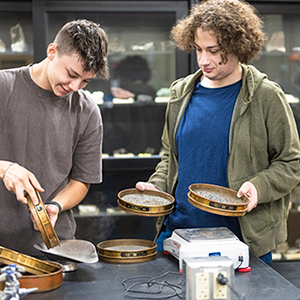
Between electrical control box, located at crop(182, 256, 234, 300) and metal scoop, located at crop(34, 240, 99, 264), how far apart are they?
413 mm

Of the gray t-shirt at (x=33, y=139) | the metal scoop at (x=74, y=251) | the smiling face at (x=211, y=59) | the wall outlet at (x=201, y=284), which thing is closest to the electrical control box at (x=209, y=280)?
the wall outlet at (x=201, y=284)

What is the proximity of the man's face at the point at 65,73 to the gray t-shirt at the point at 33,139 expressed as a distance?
109 millimetres

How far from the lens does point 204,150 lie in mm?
1904

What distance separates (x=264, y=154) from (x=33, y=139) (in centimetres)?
99

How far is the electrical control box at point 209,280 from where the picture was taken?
118 cm

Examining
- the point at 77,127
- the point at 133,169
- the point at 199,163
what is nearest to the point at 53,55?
the point at 77,127

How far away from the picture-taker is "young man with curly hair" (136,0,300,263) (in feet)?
5.85

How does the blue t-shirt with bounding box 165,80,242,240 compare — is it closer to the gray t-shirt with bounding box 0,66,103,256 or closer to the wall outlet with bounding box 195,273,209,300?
the gray t-shirt with bounding box 0,66,103,256

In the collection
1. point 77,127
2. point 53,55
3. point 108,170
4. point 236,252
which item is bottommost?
point 108,170

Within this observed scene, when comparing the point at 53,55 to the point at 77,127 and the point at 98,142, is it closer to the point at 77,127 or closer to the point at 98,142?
the point at 77,127

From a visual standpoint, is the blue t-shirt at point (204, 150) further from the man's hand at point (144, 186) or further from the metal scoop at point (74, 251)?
the metal scoop at point (74, 251)

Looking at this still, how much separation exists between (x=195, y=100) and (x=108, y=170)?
3.96 ft

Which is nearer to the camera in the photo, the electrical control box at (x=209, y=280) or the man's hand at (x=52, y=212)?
the electrical control box at (x=209, y=280)

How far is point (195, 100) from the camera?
6.63 feet
